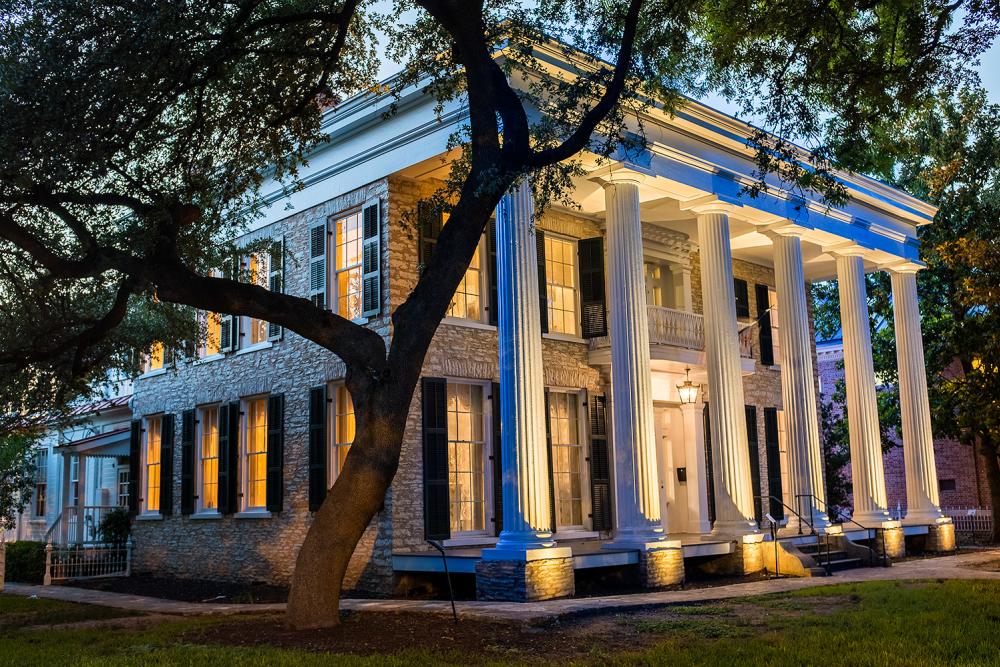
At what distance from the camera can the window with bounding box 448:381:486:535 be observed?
53.2 feet

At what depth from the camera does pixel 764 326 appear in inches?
924

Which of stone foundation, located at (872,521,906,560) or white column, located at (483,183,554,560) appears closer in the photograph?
white column, located at (483,183,554,560)

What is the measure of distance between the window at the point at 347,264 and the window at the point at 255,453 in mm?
2748

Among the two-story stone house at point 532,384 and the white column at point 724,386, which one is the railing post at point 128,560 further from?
the white column at point 724,386

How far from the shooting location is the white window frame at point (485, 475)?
15929 mm

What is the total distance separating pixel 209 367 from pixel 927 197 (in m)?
19.8

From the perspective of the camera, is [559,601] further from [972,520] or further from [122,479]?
[972,520]

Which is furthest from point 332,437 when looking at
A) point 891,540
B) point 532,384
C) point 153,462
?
point 891,540

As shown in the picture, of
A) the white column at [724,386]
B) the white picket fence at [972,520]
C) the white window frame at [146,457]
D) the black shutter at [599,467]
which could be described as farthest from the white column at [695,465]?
the white picket fence at [972,520]

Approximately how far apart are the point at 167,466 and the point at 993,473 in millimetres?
19987

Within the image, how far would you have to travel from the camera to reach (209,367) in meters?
19.9

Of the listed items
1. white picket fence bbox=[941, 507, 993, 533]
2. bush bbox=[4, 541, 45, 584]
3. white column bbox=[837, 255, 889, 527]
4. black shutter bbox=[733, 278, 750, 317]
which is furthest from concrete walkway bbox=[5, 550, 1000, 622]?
white picket fence bbox=[941, 507, 993, 533]

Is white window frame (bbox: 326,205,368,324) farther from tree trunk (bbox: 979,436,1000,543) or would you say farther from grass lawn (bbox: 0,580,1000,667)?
tree trunk (bbox: 979,436,1000,543)

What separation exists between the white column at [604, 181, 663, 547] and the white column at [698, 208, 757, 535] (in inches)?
83.3
